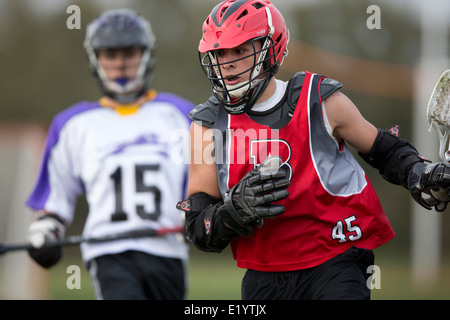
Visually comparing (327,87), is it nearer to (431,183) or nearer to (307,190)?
(307,190)

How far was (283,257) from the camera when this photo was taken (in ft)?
10.5

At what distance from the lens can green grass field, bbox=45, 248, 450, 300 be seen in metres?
9.83

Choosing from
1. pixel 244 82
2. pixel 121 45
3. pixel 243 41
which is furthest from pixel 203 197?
pixel 121 45

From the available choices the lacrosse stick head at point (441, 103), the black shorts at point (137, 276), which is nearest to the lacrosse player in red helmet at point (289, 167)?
the lacrosse stick head at point (441, 103)

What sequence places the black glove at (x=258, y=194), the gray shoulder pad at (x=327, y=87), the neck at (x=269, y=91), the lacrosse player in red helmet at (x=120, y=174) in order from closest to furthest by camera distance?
the black glove at (x=258, y=194) < the gray shoulder pad at (x=327, y=87) < the neck at (x=269, y=91) < the lacrosse player in red helmet at (x=120, y=174)

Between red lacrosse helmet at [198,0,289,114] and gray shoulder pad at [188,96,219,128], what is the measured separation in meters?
0.13

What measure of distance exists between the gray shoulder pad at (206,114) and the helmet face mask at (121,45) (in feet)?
5.70

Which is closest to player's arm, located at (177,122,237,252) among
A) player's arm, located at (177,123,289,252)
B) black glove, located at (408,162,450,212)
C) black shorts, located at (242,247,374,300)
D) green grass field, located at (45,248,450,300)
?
player's arm, located at (177,123,289,252)

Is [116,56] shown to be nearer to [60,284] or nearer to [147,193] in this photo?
[147,193]

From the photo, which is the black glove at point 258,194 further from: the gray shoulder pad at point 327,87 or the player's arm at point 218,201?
the gray shoulder pad at point 327,87

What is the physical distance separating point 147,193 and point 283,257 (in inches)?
64.3

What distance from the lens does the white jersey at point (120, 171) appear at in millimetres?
4645
